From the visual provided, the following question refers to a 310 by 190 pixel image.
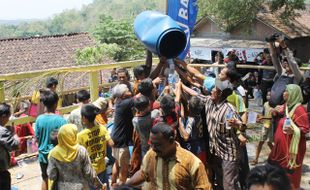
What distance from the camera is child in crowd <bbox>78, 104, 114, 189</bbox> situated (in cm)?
398

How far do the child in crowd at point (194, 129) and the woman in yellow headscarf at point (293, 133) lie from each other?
862mm

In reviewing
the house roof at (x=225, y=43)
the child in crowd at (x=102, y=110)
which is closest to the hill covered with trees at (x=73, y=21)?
the house roof at (x=225, y=43)

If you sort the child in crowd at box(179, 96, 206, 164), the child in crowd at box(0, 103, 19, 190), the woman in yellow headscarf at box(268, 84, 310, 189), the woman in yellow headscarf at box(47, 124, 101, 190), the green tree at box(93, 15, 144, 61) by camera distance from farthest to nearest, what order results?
the green tree at box(93, 15, 144, 61) → the woman in yellow headscarf at box(268, 84, 310, 189) → the child in crowd at box(179, 96, 206, 164) → the child in crowd at box(0, 103, 19, 190) → the woman in yellow headscarf at box(47, 124, 101, 190)

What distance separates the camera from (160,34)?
3.56 meters

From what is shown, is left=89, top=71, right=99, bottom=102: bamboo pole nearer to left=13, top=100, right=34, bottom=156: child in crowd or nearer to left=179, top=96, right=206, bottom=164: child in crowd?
left=13, top=100, right=34, bottom=156: child in crowd

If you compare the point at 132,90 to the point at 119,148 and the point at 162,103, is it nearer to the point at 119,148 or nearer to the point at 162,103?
the point at 119,148

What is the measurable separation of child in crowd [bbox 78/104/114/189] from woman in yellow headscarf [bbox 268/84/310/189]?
186 centimetres

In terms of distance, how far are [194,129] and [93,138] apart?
1.06m

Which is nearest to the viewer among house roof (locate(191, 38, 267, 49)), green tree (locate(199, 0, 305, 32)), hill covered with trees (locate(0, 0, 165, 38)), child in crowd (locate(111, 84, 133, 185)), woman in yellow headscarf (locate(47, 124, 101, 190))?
woman in yellow headscarf (locate(47, 124, 101, 190))

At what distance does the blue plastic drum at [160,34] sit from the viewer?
11.8 feet

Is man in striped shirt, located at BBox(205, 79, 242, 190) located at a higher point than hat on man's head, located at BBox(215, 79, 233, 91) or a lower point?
lower

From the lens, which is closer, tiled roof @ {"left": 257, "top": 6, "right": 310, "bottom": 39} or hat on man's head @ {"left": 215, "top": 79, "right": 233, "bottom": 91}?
hat on man's head @ {"left": 215, "top": 79, "right": 233, "bottom": 91}

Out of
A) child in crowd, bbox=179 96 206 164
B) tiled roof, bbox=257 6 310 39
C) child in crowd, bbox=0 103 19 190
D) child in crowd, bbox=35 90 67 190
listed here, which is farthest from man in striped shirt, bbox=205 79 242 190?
tiled roof, bbox=257 6 310 39

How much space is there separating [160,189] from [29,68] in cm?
2533
